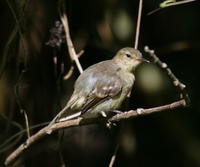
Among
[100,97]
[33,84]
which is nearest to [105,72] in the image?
[100,97]

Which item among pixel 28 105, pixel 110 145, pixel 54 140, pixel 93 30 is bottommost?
pixel 110 145

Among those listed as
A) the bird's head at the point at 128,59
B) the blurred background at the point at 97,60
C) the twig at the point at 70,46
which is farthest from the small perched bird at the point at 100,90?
the blurred background at the point at 97,60

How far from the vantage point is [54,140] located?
4457mm

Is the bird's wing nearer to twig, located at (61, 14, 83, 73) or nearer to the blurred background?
twig, located at (61, 14, 83, 73)

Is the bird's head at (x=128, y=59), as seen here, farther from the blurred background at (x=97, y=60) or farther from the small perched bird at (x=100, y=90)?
the blurred background at (x=97, y=60)

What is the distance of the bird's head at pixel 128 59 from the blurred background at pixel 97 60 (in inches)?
12.2

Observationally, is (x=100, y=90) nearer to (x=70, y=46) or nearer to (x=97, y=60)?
(x=70, y=46)

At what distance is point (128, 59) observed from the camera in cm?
397

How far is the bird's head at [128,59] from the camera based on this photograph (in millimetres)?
3889

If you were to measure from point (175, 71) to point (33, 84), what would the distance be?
1286 millimetres

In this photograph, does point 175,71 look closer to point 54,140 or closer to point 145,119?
point 145,119

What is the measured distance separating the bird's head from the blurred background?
31 centimetres

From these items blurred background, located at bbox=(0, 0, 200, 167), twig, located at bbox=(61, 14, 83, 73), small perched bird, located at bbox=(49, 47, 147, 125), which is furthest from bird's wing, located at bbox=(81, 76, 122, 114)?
blurred background, located at bbox=(0, 0, 200, 167)

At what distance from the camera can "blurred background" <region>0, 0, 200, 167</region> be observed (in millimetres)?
4125
